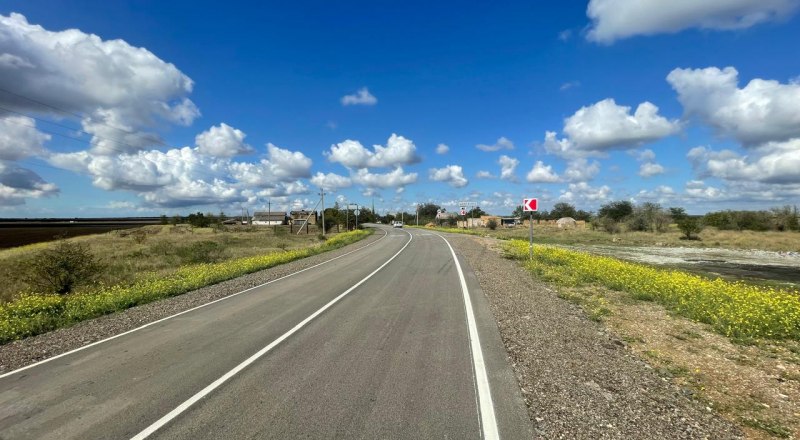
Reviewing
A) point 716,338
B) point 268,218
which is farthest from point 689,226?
point 268,218

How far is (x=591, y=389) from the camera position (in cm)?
479

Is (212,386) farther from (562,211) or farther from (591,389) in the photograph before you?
(562,211)

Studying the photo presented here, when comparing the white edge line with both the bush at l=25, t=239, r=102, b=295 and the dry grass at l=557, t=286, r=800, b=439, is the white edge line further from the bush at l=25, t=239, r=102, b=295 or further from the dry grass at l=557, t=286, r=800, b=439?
the bush at l=25, t=239, r=102, b=295

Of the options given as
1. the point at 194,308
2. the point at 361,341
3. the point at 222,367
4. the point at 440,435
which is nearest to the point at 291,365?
the point at 222,367

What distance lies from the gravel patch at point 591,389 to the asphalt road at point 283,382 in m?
0.28

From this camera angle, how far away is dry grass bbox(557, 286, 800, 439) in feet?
14.0

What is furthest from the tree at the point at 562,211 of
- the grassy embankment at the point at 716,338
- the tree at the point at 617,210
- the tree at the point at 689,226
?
the grassy embankment at the point at 716,338

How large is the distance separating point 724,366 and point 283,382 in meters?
5.99

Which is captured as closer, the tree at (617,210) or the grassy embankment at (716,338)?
the grassy embankment at (716,338)

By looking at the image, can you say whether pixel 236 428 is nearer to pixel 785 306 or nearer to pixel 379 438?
pixel 379 438

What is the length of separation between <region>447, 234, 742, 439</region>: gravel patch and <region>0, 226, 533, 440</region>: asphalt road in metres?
0.28

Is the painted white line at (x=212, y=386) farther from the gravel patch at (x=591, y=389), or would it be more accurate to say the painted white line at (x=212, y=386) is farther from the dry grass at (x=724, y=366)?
the dry grass at (x=724, y=366)

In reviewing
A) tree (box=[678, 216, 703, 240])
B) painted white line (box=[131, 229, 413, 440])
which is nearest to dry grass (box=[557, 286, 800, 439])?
painted white line (box=[131, 229, 413, 440])

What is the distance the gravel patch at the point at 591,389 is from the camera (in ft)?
12.8
